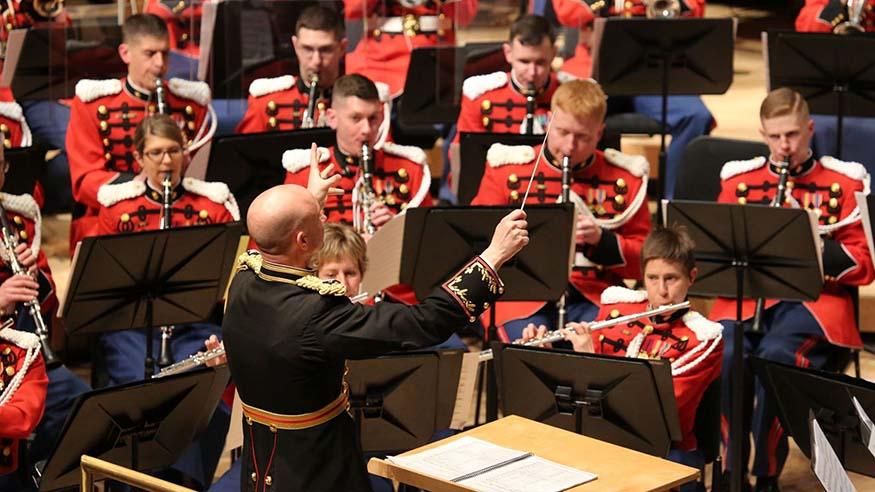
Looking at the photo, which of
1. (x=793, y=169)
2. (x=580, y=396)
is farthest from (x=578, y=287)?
(x=580, y=396)

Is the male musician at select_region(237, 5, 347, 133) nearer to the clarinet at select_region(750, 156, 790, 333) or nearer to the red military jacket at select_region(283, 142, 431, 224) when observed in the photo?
the red military jacket at select_region(283, 142, 431, 224)

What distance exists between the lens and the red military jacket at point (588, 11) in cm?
743

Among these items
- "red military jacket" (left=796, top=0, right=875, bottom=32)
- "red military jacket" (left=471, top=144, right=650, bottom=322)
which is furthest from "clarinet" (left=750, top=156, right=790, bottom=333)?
"red military jacket" (left=796, top=0, right=875, bottom=32)

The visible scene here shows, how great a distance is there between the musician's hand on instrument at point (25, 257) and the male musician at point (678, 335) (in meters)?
1.65

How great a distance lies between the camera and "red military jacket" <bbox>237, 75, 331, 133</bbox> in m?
6.36

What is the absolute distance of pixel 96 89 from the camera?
6277mm

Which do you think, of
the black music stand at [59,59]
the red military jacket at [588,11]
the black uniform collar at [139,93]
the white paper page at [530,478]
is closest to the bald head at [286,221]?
the white paper page at [530,478]

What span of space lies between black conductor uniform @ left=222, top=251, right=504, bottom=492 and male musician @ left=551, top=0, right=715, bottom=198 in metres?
3.76

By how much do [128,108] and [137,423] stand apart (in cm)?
239

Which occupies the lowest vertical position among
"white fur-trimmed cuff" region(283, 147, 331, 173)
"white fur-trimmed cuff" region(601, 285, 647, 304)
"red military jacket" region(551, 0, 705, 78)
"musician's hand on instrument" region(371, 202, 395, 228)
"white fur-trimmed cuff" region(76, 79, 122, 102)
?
"white fur-trimmed cuff" region(601, 285, 647, 304)

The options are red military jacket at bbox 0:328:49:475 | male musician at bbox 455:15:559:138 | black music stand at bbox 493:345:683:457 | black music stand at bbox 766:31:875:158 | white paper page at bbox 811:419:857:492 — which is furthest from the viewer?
male musician at bbox 455:15:559:138

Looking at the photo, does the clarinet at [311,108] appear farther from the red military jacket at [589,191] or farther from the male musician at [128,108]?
the red military jacket at [589,191]

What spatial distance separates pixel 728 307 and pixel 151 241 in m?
2.16

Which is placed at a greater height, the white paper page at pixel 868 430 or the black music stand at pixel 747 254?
the white paper page at pixel 868 430
